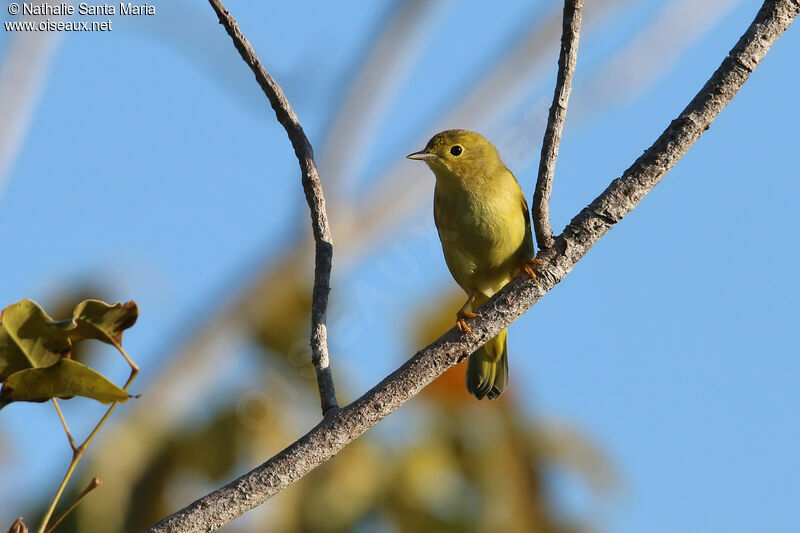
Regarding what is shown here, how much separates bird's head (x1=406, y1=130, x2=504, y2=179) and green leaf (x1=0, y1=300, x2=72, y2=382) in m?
3.11

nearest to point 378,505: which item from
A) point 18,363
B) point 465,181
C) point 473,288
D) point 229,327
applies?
point 473,288

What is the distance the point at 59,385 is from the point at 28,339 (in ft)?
0.44

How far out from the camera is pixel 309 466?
7.49ft

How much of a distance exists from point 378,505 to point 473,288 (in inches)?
66.8

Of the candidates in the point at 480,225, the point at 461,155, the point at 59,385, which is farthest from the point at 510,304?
the point at 461,155

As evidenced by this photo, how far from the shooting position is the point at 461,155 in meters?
5.17

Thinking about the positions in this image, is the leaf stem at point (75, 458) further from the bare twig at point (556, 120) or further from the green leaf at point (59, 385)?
the bare twig at point (556, 120)

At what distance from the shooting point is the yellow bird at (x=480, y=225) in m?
4.63

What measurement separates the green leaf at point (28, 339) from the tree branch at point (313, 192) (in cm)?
73

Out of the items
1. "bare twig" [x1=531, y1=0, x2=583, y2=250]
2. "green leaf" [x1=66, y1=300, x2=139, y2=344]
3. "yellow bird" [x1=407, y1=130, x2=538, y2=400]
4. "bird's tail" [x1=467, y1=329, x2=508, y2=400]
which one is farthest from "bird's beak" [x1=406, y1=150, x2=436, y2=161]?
"green leaf" [x1=66, y1=300, x2=139, y2=344]

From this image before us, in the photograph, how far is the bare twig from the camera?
2596mm

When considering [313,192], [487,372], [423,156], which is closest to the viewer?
[313,192]

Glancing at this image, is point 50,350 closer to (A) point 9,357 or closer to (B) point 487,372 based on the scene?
(A) point 9,357

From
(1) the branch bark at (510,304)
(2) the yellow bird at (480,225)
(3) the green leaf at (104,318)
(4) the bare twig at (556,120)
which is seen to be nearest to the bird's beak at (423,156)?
(2) the yellow bird at (480,225)
